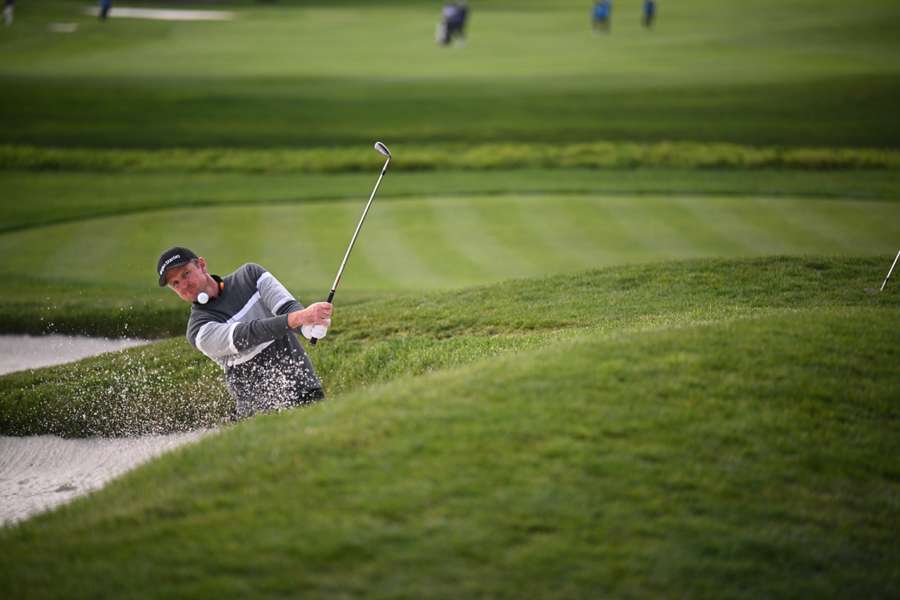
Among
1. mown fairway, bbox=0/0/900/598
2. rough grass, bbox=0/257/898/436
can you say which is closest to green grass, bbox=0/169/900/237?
mown fairway, bbox=0/0/900/598

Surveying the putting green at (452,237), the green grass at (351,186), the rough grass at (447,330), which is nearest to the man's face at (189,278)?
the rough grass at (447,330)

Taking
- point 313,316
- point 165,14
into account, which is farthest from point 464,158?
point 165,14

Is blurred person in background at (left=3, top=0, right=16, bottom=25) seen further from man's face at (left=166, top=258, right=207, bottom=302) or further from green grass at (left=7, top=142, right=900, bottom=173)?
man's face at (left=166, top=258, right=207, bottom=302)

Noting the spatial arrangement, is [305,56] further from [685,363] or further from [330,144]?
[685,363]

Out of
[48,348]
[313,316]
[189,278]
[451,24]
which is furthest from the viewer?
[451,24]

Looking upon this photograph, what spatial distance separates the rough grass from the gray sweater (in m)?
1.40

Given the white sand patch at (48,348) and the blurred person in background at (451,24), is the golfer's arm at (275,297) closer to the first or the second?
the white sand patch at (48,348)

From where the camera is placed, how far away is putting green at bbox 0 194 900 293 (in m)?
14.6

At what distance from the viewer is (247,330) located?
7.01m

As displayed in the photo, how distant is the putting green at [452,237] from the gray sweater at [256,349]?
5873 mm

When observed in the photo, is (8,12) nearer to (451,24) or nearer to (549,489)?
(451,24)

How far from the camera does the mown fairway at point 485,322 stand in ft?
16.0

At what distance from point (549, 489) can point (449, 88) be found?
81.7 ft

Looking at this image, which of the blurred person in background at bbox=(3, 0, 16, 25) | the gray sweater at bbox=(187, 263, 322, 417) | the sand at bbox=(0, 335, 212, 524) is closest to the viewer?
the gray sweater at bbox=(187, 263, 322, 417)
